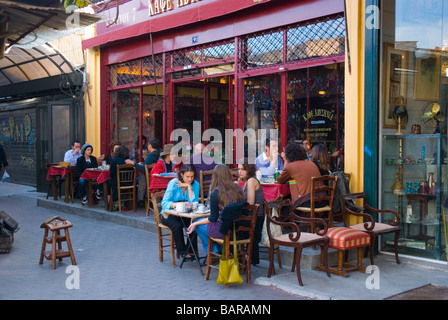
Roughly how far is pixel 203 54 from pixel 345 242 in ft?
20.2

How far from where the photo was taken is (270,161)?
883cm

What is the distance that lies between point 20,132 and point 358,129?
14.8 meters

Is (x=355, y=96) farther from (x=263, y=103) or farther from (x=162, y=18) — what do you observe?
(x=162, y=18)

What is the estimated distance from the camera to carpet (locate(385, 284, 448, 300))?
534 centimetres

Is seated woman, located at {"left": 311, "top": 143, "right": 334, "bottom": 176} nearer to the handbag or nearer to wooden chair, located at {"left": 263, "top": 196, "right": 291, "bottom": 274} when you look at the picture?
wooden chair, located at {"left": 263, "top": 196, "right": 291, "bottom": 274}

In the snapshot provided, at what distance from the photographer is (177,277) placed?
20.4 feet

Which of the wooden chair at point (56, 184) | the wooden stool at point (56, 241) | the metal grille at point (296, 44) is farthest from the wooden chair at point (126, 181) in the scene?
the wooden stool at point (56, 241)

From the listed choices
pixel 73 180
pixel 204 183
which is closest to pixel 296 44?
pixel 204 183

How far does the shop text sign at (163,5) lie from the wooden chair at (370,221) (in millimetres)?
5861

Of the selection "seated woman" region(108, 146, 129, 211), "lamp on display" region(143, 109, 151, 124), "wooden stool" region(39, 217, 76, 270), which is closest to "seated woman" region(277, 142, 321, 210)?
"wooden stool" region(39, 217, 76, 270)

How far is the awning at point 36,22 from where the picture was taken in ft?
21.2
